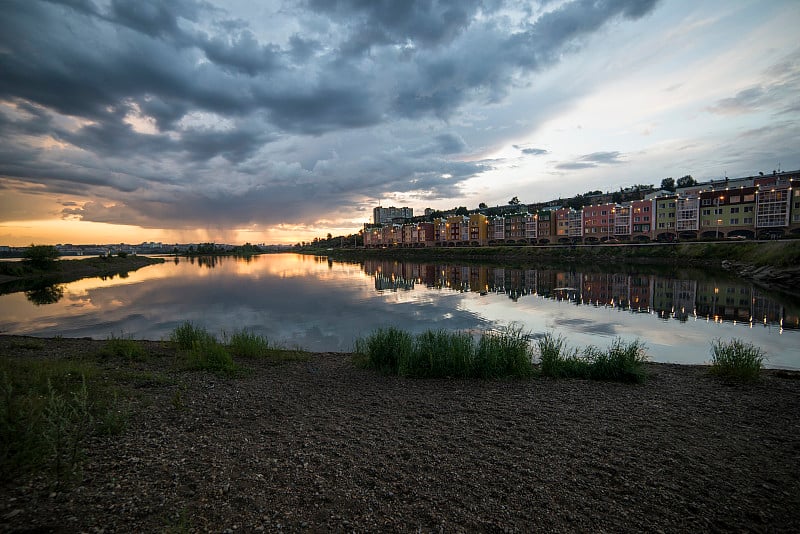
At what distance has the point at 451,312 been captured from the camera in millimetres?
26016

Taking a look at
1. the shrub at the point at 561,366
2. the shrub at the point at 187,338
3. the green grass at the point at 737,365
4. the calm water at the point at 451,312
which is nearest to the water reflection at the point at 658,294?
the calm water at the point at 451,312

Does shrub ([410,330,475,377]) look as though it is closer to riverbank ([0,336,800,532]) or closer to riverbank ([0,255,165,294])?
riverbank ([0,336,800,532])

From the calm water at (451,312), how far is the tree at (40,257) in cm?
3290

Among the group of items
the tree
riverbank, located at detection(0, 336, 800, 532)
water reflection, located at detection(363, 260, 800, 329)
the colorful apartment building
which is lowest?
water reflection, located at detection(363, 260, 800, 329)

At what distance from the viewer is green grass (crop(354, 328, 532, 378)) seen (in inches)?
Result: 438

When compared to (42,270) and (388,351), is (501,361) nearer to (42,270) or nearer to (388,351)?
(388,351)

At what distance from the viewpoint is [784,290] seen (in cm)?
3344

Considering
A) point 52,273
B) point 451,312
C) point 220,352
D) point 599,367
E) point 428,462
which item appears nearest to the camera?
point 428,462

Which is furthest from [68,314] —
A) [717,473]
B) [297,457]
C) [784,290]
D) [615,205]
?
[615,205]

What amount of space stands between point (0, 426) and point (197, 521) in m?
3.46

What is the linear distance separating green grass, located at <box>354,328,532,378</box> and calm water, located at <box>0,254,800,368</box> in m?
5.61

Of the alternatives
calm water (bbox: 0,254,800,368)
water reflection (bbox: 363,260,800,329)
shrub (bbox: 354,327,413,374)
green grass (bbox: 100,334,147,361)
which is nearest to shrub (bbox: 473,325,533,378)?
shrub (bbox: 354,327,413,374)

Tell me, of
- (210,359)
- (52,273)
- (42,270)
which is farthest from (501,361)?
(42,270)

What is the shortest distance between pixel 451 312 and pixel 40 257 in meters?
79.3
